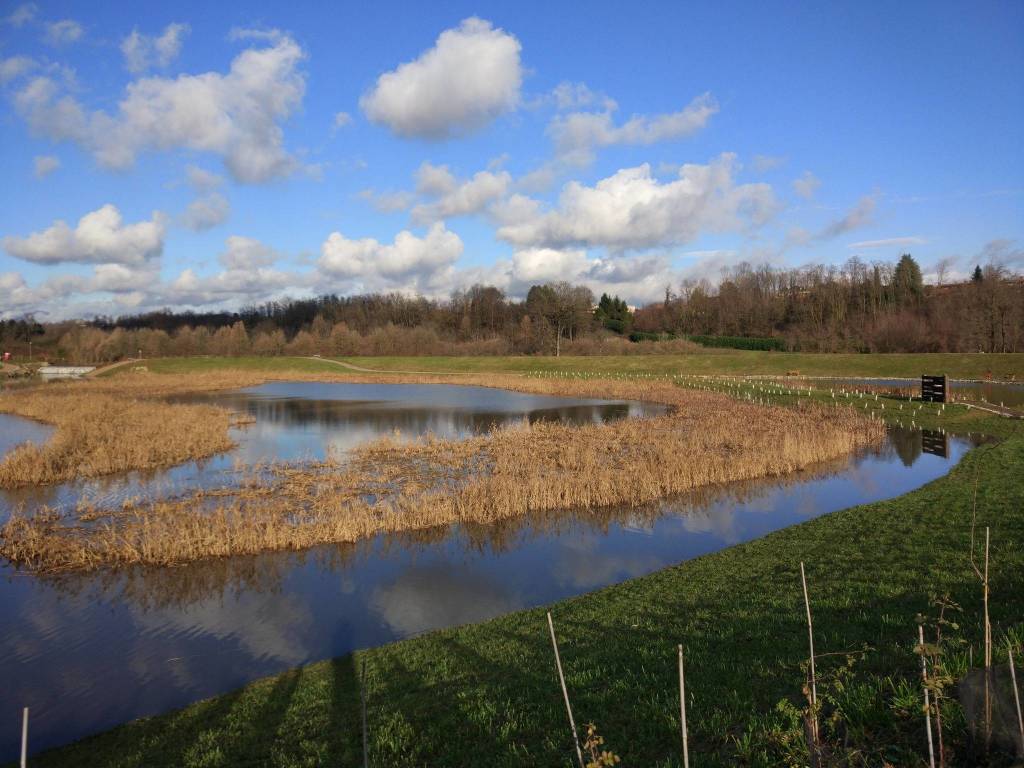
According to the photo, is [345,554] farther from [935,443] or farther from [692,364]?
[692,364]

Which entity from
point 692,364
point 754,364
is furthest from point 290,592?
point 692,364

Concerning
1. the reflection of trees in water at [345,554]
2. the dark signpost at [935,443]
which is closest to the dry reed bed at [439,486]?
the reflection of trees in water at [345,554]

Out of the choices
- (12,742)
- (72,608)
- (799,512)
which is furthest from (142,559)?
(799,512)

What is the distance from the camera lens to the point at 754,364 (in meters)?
59.4

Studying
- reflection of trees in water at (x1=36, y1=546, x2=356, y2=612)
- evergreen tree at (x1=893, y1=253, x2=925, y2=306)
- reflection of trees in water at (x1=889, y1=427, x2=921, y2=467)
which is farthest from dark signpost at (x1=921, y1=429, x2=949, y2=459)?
evergreen tree at (x1=893, y1=253, x2=925, y2=306)

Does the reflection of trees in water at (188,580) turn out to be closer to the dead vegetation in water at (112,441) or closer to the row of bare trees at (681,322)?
the dead vegetation in water at (112,441)

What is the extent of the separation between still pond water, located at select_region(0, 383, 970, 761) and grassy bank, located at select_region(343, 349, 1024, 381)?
36.3 meters

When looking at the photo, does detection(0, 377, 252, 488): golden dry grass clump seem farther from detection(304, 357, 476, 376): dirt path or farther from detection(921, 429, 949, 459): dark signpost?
detection(304, 357, 476, 376): dirt path

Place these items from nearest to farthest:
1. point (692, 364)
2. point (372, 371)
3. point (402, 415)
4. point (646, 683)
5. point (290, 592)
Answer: point (646, 683) → point (290, 592) → point (402, 415) → point (692, 364) → point (372, 371)

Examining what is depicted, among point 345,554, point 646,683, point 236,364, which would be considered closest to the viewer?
point 646,683

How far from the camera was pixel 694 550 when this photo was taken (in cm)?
1255

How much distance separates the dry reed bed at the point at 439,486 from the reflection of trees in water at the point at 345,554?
37 centimetres

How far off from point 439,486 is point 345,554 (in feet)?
16.4

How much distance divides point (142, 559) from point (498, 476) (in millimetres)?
8395
